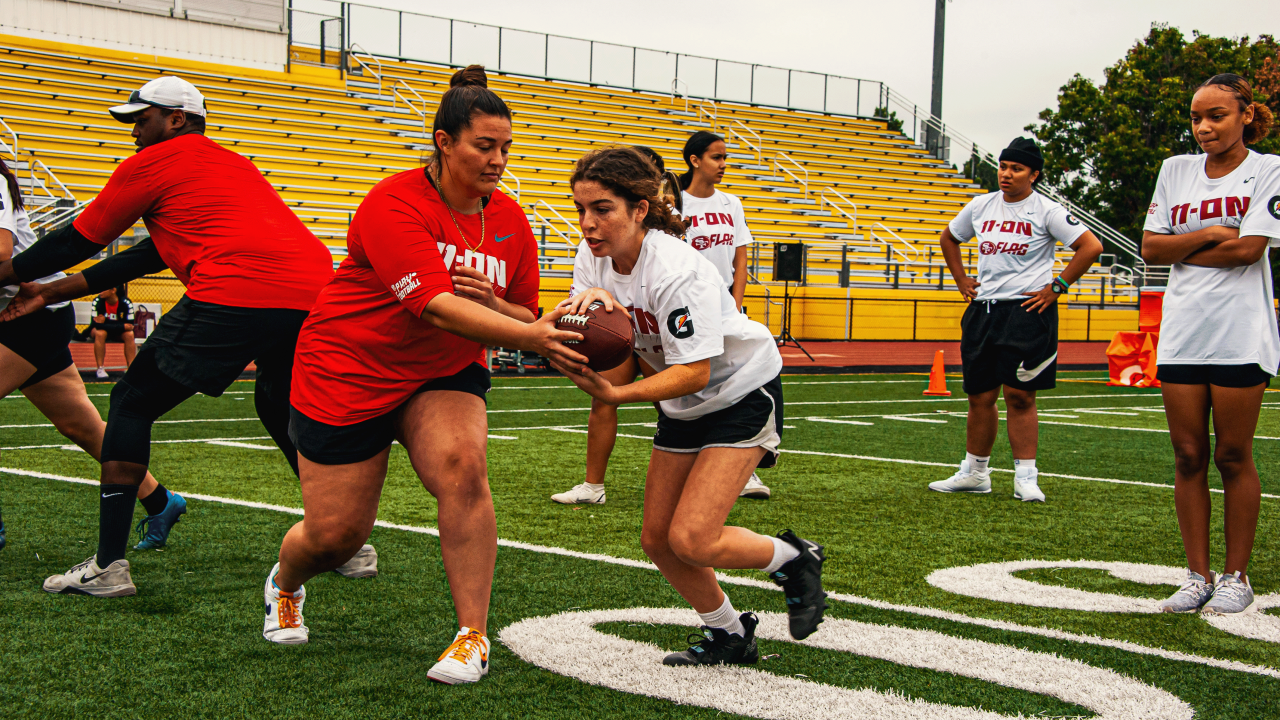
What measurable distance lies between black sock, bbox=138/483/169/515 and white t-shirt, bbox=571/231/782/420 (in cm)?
239

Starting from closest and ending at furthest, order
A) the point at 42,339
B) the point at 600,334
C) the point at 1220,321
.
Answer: the point at 600,334 → the point at 1220,321 → the point at 42,339

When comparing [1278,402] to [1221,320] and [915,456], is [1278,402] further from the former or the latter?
[1221,320]

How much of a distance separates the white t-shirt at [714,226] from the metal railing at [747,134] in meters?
26.6

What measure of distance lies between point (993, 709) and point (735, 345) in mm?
1289

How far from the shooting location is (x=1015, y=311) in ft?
22.5

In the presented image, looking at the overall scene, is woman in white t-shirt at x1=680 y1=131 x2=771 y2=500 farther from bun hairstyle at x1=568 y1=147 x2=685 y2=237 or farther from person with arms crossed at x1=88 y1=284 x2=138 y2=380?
person with arms crossed at x1=88 y1=284 x2=138 y2=380

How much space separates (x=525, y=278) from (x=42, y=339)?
2.33m

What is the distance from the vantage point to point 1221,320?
4.25 meters

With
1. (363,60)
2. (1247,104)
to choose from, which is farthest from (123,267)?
(363,60)

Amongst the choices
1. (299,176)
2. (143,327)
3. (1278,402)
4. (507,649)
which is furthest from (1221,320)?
(299,176)

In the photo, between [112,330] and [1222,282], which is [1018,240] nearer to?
[1222,282]

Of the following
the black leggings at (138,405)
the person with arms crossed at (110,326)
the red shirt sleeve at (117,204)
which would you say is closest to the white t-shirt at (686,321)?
the black leggings at (138,405)

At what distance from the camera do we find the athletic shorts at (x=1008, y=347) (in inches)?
266

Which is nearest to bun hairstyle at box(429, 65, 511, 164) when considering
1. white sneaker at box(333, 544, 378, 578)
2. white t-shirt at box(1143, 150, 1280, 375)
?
white sneaker at box(333, 544, 378, 578)
